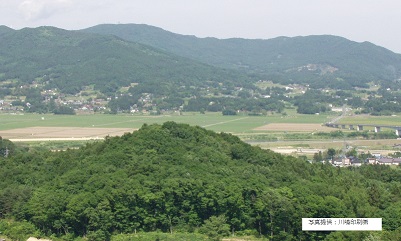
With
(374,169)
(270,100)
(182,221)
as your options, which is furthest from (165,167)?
(270,100)

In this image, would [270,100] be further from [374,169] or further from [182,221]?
[182,221]

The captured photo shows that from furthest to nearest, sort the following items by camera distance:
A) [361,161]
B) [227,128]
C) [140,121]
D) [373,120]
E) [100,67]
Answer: [100,67] < [373,120] < [140,121] < [227,128] < [361,161]

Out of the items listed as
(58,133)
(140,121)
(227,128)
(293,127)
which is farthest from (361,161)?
(140,121)

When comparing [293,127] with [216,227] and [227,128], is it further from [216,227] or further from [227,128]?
[216,227]

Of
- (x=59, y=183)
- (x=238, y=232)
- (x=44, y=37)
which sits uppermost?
(x=44, y=37)

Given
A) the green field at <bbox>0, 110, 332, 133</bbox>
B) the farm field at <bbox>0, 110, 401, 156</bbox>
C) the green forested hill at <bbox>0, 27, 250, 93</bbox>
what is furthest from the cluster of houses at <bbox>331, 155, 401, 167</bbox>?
the green forested hill at <bbox>0, 27, 250, 93</bbox>

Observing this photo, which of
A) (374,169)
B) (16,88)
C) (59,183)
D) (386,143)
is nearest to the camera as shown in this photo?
(59,183)
